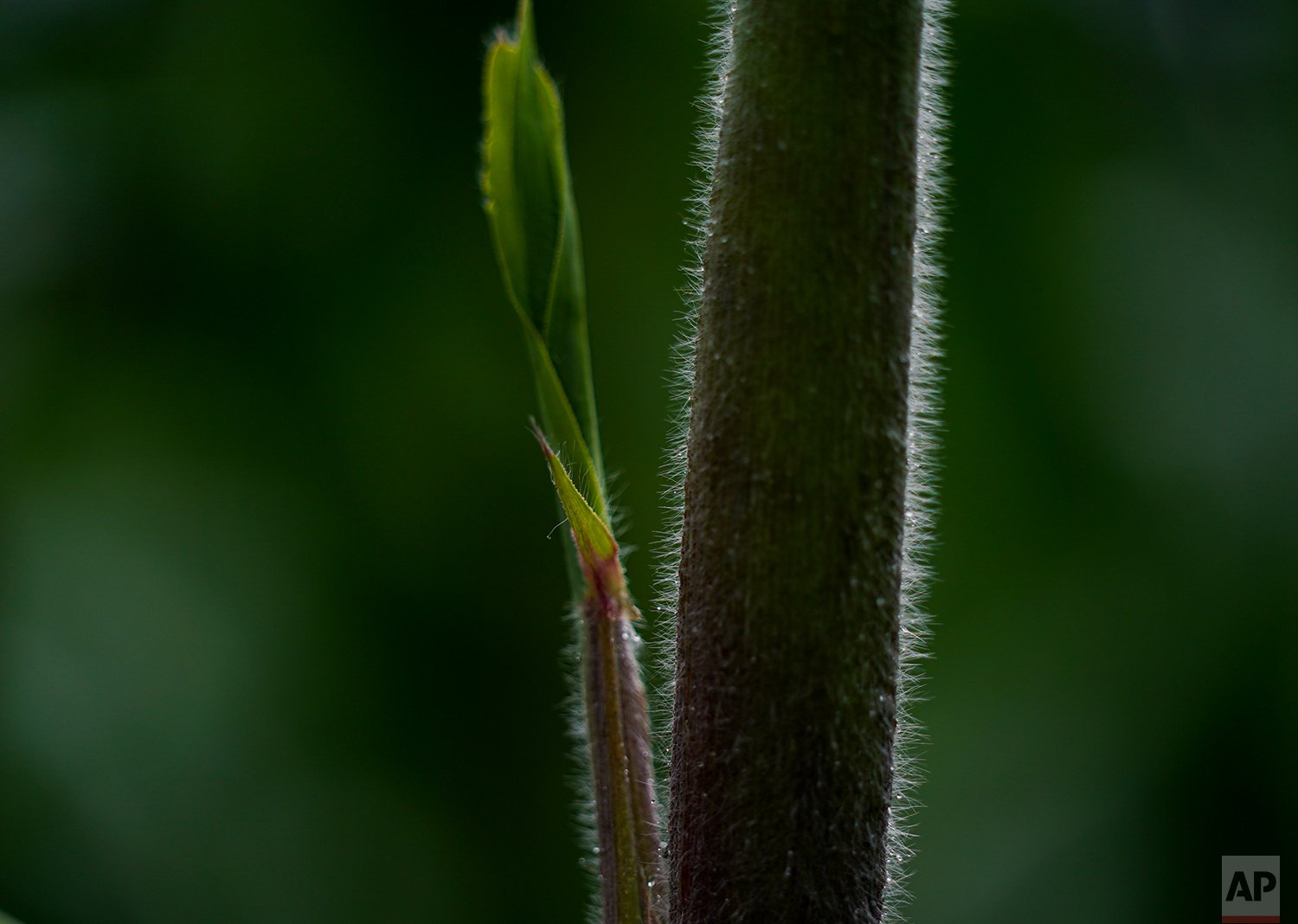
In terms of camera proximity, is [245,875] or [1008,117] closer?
[245,875]

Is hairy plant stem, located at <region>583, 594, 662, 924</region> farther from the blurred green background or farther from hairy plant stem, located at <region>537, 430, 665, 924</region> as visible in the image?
the blurred green background

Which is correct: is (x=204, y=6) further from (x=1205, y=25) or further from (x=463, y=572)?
(x=1205, y=25)

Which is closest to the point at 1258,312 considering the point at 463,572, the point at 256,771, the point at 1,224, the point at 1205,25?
the point at 1205,25

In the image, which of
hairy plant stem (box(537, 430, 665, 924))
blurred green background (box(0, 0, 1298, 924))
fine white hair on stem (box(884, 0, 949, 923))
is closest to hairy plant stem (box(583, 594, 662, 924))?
hairy plant stem (box(537, 430, 665, 924))

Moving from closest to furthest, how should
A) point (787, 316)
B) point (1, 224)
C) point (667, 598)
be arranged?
point (787, 316) < point (667, 598) < point (1, 224)

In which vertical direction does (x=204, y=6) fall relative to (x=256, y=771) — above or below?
above

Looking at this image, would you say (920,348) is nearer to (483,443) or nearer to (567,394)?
(567,394)
